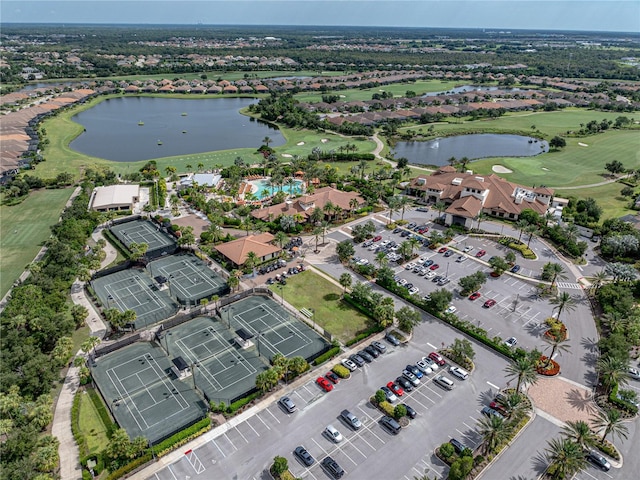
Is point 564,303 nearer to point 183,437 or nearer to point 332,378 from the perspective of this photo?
point 332,378

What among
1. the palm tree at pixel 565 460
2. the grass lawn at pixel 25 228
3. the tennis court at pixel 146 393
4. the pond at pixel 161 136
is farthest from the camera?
the pond at pixel 161 136

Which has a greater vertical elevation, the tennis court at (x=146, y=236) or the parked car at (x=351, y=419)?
the tennis court at (x=146, y=236)

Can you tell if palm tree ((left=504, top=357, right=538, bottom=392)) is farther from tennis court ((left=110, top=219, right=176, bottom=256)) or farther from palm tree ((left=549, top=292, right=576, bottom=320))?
tennis court ((left=110, top=219, right=176, bottom=256))

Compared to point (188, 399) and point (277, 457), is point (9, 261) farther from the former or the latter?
point (277, 457)

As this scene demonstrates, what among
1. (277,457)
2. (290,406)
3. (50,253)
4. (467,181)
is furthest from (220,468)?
(467,181)

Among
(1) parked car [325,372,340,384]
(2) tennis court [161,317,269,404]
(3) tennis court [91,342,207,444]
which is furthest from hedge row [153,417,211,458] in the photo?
(1) parked car [325,372,340,384]

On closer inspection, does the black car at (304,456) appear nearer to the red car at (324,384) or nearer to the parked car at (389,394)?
the red car at (324,384)

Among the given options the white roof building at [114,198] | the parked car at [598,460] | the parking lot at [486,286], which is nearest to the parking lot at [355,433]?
the parking lot at [486,286]
